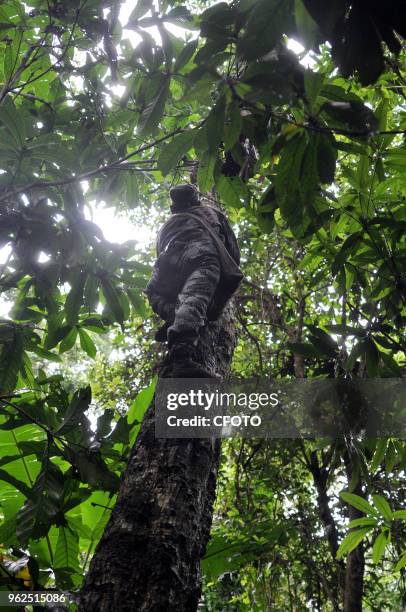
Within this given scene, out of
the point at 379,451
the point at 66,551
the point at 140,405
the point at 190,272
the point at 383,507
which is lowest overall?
the point at 66,551

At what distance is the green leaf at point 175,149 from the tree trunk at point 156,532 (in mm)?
1015

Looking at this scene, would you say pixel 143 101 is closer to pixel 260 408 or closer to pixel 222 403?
pixel 222 403

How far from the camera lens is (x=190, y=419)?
2.04m

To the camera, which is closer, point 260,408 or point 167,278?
point 167,278

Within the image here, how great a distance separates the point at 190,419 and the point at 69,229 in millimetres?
994

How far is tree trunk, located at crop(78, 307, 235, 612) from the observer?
4.91 feet

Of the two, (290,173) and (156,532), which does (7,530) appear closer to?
(156,532)

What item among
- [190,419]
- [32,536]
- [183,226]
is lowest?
[32,536]

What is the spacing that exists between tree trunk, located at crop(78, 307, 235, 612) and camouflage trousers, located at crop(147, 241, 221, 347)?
0.41m

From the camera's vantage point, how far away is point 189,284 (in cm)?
252

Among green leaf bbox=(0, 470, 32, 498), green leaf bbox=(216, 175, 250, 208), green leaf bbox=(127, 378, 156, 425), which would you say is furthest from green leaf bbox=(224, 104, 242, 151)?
green leaf bbox=(127, 378, 156, 425)

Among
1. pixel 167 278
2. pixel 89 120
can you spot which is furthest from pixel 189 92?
pixel 167 278

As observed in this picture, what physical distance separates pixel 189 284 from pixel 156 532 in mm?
1218

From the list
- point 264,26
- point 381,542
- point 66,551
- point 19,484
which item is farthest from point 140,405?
point 264,26
